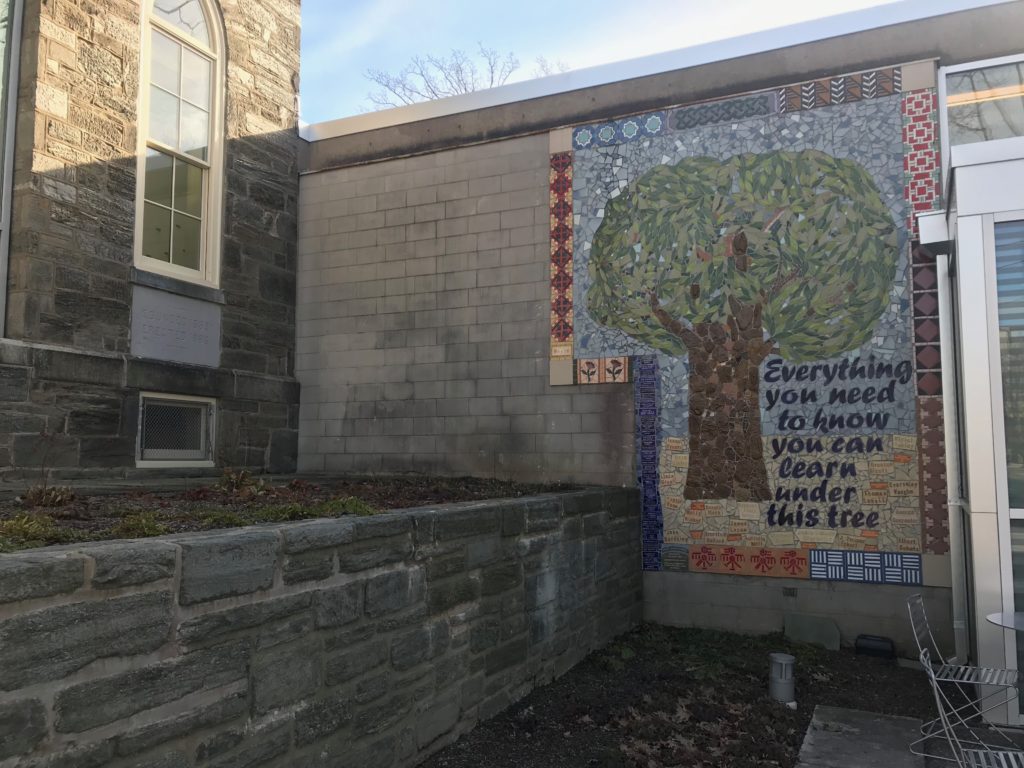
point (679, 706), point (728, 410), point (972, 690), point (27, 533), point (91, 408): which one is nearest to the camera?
point (27, 533)

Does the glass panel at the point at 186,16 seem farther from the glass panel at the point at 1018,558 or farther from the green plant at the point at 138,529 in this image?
the glass panel at the point at 1018,558

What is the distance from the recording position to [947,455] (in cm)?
578

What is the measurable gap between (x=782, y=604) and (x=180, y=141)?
676cm

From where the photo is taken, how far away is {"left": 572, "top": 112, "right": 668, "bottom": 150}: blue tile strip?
24.3ft

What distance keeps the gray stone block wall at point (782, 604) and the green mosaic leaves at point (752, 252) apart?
74.2 inches

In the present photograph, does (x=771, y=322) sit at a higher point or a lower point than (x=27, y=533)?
higher

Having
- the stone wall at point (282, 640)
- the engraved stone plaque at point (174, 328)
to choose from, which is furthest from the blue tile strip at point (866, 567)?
the engraved stone plaque at point (174, 328)

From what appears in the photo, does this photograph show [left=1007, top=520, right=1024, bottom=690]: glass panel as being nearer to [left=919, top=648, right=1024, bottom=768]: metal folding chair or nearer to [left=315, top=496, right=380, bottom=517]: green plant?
[left=919, top=648, right=1024, bottom=768]: metal folding chair

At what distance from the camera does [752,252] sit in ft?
22.8

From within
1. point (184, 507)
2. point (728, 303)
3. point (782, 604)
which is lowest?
point (782, 604)

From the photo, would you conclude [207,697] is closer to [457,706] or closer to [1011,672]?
[457,706]

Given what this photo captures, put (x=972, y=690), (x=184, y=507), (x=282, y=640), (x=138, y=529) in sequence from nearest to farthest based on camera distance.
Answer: (x=138, y=529)
(x=282, y=640)
(x=184, y=507)
(x=972, y=690)

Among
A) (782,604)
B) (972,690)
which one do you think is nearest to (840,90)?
(782,604)

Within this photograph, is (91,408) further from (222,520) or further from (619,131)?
(619,131)
